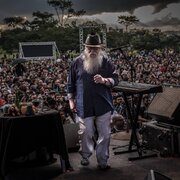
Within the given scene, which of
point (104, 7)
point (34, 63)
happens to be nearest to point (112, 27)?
point (104, 7)

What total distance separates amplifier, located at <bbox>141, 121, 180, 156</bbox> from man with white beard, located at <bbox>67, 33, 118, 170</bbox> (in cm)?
67

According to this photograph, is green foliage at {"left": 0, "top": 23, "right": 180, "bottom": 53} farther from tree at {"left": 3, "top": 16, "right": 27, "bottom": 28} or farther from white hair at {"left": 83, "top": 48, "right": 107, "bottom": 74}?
white hair at {"left": 83, "top": 48, "right": 107, "bottom": 74}

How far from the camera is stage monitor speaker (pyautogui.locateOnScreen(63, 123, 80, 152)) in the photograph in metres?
3.89

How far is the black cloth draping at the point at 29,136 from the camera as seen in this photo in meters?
3.06

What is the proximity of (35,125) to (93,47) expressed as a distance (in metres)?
0.80

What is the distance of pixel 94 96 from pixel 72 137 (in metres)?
0.76

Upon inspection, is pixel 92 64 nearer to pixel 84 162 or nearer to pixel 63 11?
pixel 84 162

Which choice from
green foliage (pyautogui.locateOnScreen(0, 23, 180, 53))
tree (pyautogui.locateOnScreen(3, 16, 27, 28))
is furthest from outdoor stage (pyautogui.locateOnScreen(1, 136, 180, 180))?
tree (pyautogui.locateOnScreen(3, 16, 27, 28))

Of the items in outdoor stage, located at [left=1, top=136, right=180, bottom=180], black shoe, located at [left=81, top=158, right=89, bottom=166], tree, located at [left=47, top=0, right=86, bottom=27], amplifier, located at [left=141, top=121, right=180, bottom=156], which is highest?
tree, located at [left=47, top=0, right=86, bottom=27]

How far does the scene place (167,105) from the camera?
384 centimetres

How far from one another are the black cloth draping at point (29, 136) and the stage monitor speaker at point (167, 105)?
1.11 meters

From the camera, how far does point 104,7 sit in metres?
39.9

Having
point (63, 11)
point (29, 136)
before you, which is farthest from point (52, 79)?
point (63, 11)

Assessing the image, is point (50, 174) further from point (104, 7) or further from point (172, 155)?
point (104, 7)
